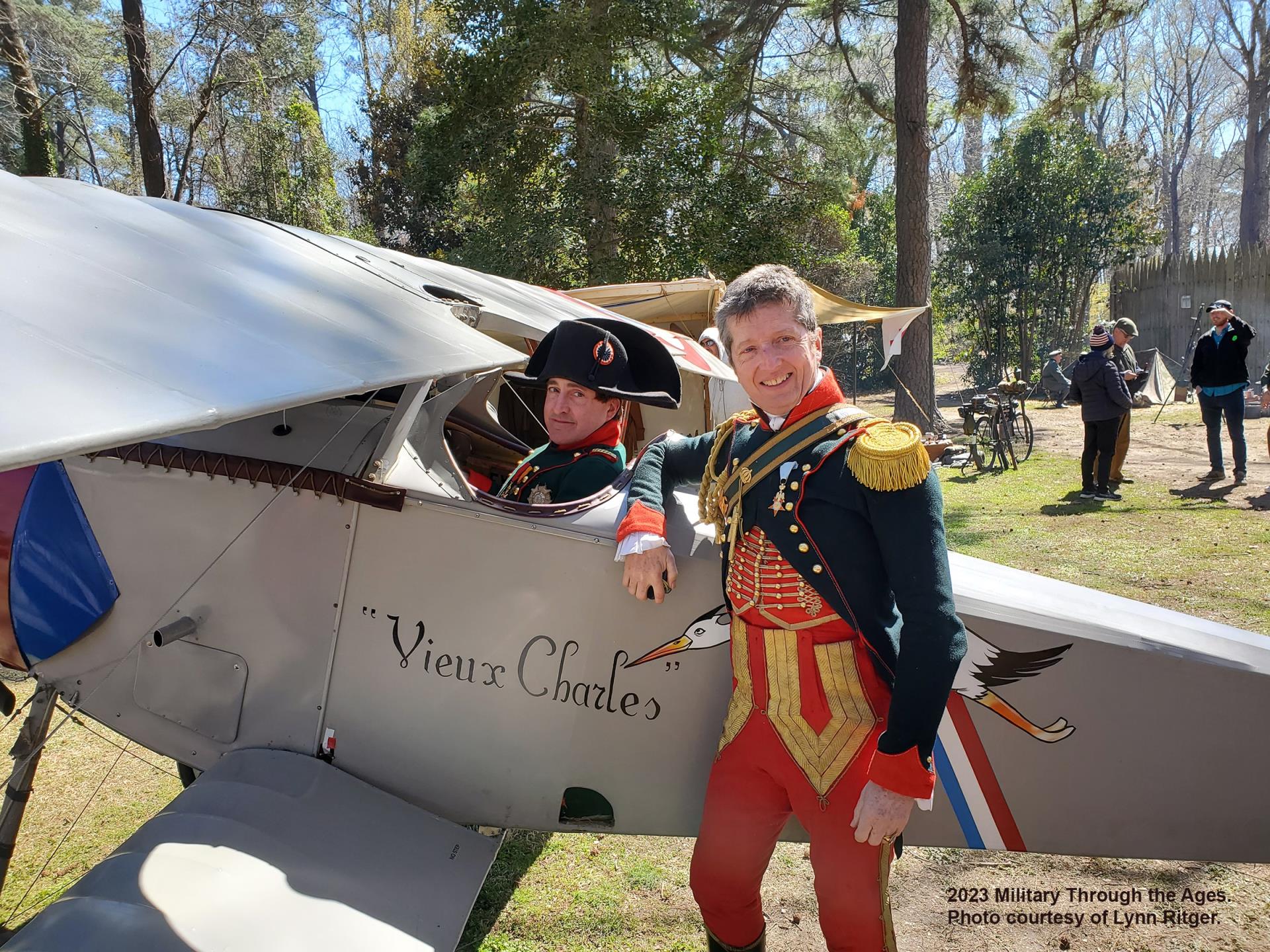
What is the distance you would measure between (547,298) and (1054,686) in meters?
3.22

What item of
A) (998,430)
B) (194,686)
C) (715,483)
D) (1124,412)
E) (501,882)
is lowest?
(501,882)

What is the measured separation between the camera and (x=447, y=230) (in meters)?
21.7

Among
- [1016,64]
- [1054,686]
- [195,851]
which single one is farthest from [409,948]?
[1016,64]

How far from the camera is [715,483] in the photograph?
6.95ft

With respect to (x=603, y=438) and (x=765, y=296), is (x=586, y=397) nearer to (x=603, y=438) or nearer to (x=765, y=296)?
(x=603, y=438)

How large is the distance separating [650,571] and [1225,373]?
967 cm

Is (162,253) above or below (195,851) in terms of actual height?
above

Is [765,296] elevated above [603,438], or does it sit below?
above

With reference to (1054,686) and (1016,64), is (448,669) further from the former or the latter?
(1016,64)

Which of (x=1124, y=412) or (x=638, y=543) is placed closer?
(x=638, y=543)

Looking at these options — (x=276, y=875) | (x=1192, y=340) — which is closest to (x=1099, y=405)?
(x=276, y=875)

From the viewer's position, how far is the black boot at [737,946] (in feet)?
6.56

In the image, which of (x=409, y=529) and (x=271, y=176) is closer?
(x=409, y=529)

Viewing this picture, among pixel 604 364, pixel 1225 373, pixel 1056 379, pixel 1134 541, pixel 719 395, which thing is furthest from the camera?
pixel 1056 379
